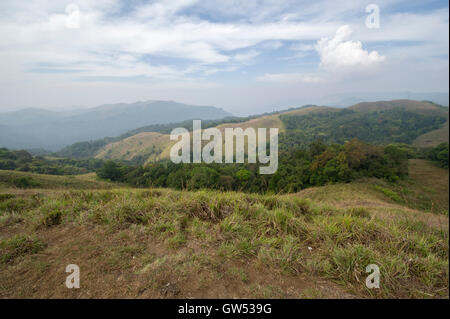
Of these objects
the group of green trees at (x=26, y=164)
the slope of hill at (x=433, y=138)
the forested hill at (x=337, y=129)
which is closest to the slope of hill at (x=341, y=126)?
the forested hill at (x=337, y=129)


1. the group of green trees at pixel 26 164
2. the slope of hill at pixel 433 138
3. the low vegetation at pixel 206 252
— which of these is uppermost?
the slope of hill at pixel 433 138

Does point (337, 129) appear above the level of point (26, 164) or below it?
above

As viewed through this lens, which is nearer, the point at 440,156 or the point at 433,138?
the point at 440,156

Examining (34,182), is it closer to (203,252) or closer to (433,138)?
(203,252)

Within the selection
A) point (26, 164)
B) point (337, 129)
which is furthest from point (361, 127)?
point (26, 164)

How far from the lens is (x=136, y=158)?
123375 millimetres

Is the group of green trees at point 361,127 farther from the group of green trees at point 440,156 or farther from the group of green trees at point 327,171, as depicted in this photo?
the group of green trees at point 327,171

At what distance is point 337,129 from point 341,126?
6804mm

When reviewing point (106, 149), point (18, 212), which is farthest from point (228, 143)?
point (106, 149)

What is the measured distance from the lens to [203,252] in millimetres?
3217

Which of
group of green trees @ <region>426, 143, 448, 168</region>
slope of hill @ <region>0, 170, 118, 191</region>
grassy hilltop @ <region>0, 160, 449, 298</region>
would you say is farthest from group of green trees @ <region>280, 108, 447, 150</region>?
grassy hilltop @ <region>0, 160, 449, 298</region>

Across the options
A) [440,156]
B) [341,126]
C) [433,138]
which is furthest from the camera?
[341,126]

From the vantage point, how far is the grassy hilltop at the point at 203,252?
2.60 meters

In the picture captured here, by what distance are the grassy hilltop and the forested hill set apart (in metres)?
81.6
